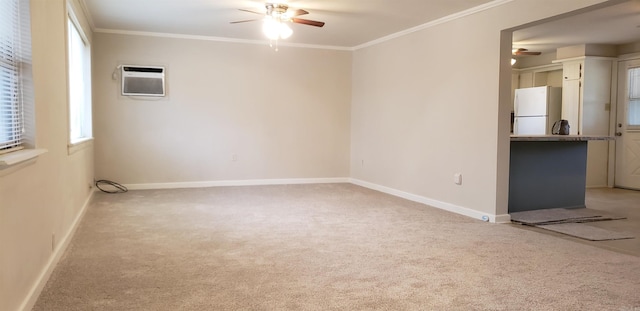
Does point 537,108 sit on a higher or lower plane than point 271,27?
lower

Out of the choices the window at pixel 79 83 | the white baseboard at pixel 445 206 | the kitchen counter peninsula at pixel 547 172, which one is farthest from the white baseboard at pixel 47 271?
the kitchen counter peninsula at pixel 547 172

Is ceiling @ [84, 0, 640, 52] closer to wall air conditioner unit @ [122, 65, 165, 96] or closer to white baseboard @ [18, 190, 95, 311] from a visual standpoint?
wall air conditioner unit @ [122, 65, 165, 96]

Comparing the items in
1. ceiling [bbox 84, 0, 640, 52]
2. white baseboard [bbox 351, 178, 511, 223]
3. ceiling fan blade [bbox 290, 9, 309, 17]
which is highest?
ceiling [bbox 84, 0, 640, 52]

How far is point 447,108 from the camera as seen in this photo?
5.27 m

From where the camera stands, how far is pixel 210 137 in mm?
6918

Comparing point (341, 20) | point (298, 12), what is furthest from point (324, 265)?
point (341, 20)

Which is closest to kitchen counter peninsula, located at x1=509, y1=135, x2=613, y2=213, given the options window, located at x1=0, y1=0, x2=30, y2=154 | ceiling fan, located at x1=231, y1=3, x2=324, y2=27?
ceiling fan, located at x1=231, y1=3, x2=324, y2=27

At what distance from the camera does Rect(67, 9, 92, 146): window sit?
15.6 feet

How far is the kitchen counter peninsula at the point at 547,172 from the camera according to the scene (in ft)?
16.8

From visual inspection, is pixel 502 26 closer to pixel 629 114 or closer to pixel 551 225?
pixel 551 225

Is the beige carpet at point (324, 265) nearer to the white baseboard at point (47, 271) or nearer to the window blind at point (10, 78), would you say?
the white baseboard at point (47, 271)

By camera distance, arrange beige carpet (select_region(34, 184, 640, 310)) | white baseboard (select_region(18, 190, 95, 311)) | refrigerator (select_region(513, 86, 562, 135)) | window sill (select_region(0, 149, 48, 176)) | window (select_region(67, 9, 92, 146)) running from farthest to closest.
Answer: refrigerator (select_region(513, 86, 562, 135)) → window (select_region(67, 9, 92, 146)) → beige carpet (select_region(34, 184, 640, 310)) → white baseboard (select_region(18, 190, 95, 311)) → window sill (select_region(0, 149, 48, 176))

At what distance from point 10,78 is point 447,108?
430 cm

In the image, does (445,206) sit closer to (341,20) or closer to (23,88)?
(341,20)
